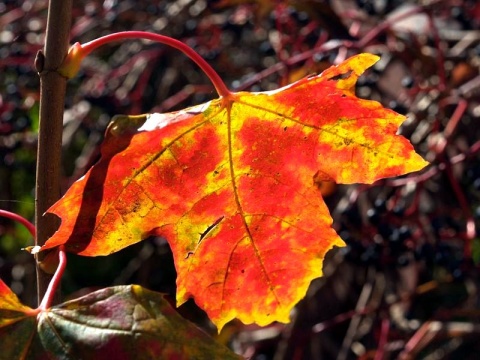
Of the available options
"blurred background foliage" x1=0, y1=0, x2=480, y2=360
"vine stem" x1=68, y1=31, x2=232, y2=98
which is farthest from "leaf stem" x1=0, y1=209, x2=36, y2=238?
"blurred background foliage" x1=0, y1=0, x2=480, y2=360

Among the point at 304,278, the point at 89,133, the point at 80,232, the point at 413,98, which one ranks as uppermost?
the point at 80,232

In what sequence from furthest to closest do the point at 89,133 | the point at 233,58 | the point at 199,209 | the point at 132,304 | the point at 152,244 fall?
the point at 233,58, the point at 152,244, the point at 89,133, the point at 199,209, the point at 132,304

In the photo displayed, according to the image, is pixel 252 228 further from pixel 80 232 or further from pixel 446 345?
pixel 446 345

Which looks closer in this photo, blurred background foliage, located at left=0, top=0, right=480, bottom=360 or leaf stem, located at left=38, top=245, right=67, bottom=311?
leaf stem, located at left=38, top=245, right=67, bottom=311

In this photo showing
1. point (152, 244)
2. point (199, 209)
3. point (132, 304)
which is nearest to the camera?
point (132, 304)

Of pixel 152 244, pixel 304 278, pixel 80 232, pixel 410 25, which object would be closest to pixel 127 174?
pixel 80 232

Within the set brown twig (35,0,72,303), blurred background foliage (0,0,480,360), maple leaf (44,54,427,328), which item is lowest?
blurred background foliage (0,0,480,360)

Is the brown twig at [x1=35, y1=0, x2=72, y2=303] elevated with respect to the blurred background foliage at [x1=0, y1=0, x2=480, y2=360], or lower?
elevated

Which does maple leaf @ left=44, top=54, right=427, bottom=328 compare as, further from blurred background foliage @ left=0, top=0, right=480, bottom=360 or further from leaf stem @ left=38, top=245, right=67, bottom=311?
blurred background foliage @ left=0, top=0, right=480, bottom=360
